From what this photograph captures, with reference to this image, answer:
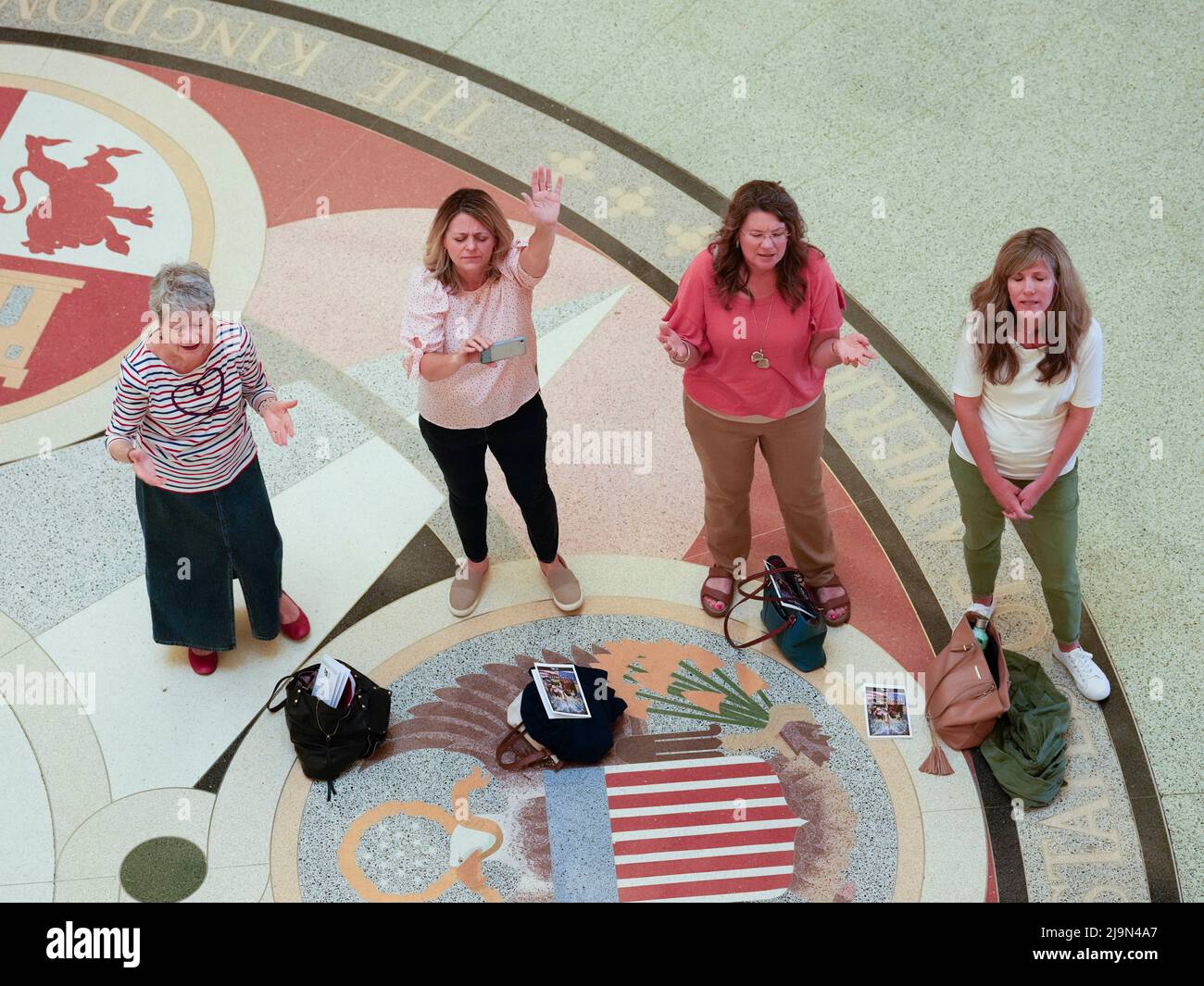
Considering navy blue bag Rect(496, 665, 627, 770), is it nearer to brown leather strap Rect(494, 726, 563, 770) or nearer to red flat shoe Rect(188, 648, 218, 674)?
brown leather strap Rect(494, 726, 563, 770)

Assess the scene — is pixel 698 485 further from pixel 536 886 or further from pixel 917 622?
pixel 536 886

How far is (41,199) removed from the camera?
625 cm

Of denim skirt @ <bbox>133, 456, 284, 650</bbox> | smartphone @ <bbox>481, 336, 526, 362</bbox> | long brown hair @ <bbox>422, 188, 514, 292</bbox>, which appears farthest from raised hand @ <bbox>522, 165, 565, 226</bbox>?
denim skirt @ <bbox>133, 456, 284, 650</bbox>

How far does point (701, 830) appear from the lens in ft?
13.9

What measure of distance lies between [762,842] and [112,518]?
2.89 m

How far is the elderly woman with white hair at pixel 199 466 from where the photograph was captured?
3.89 meters

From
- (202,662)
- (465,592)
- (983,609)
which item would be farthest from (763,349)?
(202,662)

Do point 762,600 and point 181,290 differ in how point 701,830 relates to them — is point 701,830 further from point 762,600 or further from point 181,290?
point 181,290

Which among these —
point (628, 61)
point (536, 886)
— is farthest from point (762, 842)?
point (628, 61)

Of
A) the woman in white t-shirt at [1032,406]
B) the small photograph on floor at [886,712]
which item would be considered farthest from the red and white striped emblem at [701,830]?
the woman in white t-shirt at [1032,406]

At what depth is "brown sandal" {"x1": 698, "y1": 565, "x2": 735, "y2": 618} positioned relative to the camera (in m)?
4.82

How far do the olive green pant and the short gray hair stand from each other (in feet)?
8.22

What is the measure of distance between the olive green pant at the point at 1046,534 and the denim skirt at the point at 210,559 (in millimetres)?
2415

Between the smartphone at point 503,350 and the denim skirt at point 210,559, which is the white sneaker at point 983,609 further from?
the denim skirt at point 210,559
